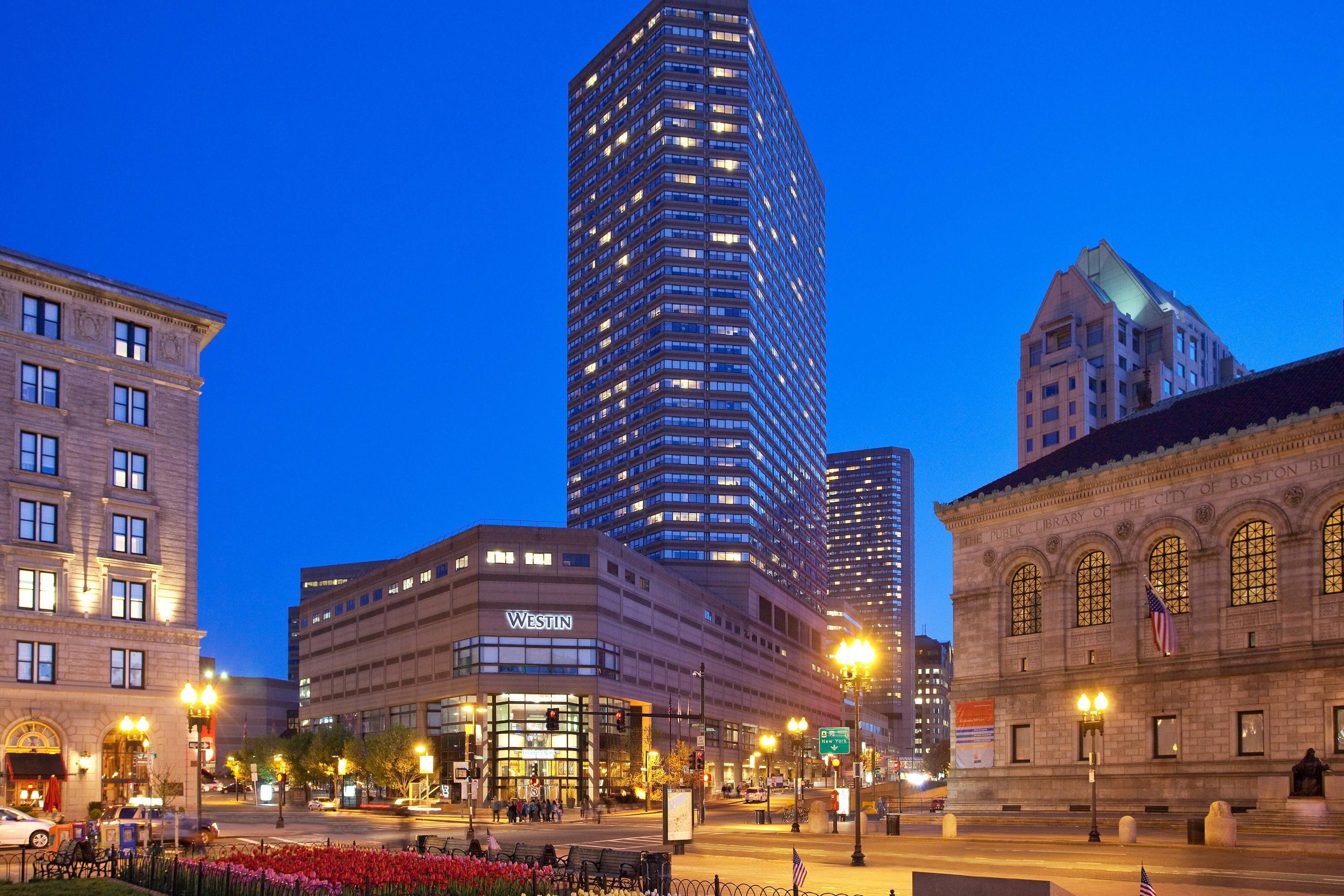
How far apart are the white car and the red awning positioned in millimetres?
14357

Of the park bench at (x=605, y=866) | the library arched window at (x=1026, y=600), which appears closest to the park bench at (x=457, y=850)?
the park bench at (x=605, y=866)

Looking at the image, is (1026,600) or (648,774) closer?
(1026,600)

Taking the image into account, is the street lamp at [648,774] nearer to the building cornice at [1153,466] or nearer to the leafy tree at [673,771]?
the leafy tree at [673,771]

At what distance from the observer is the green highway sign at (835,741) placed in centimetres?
5728

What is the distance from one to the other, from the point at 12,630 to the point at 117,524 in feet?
24.5

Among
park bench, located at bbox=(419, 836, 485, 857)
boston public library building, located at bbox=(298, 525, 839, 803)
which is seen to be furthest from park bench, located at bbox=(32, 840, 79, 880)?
boston public library building, located at bbox=(298, 525, 839, 803)

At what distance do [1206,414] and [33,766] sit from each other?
202 feet

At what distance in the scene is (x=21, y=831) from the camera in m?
42.9

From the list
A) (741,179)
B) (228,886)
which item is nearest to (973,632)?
(228,886)

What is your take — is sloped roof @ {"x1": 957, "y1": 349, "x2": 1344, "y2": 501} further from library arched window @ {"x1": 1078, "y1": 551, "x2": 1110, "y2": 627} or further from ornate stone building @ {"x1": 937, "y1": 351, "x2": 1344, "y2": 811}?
library arched window @ {"x1": 1078, "y1": 551, "x2": 1110, "y2": 627}

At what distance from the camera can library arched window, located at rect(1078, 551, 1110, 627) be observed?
63.8 m

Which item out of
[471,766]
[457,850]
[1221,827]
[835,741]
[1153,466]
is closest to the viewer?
[457,850]

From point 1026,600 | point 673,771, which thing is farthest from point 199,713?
point 673,771

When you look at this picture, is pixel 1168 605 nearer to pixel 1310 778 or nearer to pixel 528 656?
pixel 1310 778
